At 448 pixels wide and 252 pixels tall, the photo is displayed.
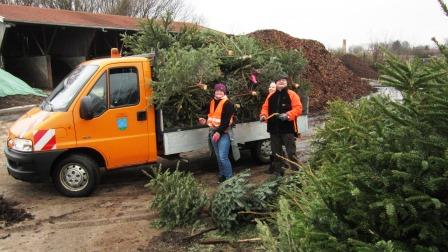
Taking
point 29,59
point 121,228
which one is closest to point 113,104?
point 121,228

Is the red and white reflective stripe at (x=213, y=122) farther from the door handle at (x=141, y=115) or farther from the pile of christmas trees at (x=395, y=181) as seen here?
the pile of christmas trees at (x=395, y=181)

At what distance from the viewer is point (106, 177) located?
350 inches

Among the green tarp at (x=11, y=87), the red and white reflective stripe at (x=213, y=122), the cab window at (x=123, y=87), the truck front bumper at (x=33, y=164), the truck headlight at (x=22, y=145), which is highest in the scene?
the green tarp at (x=11, y=87)

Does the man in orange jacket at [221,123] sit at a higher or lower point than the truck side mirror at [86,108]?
lower

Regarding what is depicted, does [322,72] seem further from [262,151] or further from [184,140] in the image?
[184,140]

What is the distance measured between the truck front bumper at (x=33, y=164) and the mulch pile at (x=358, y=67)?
82.1 feet

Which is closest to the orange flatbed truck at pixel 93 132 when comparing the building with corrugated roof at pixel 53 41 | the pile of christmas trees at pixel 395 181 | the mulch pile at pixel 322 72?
the pile of christmas trees at pixel 395 181

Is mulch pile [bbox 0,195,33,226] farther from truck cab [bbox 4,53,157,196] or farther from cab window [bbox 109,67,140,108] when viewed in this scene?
cab window [bbox 109,67,140,108]

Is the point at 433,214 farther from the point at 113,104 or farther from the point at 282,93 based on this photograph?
the point at 113,104

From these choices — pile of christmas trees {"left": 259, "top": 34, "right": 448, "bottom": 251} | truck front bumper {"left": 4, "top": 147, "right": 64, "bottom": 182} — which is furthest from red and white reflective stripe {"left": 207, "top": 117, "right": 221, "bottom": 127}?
pile of christmas trees {"left": 259, "top": 34, "right": 448, "bottom": 251}

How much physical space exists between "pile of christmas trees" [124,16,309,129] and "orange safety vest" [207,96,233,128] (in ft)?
1.28

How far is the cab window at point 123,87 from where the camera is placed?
24.9 feet

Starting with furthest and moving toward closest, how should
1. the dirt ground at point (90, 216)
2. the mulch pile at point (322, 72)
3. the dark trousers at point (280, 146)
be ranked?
1. the mulch pile at point (322, 72)
2. the dark trousers at point (280, 146)
3. the dirt ground at point (90, 216)

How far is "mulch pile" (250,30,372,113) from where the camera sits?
1977cm
